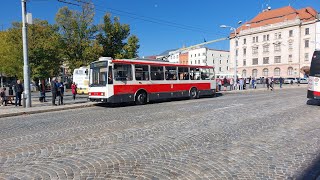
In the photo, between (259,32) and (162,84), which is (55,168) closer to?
(162,84)

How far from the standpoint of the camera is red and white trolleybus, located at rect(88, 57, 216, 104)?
16.3 metres

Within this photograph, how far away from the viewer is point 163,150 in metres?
6.38

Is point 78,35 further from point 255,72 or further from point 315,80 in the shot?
point 255,72

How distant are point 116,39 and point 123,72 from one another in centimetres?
2219

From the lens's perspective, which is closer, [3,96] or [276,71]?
[3,96]

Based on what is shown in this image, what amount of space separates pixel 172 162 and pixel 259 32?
302ft

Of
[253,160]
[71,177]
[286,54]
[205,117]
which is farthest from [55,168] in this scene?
[286,54]

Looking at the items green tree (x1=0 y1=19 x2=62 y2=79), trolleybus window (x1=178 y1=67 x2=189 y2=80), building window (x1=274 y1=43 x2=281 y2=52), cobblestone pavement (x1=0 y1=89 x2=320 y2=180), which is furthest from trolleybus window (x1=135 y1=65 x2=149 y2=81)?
building window (x1=274 y1=43 x2=281 y2=52)

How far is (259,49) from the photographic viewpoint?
298 feet

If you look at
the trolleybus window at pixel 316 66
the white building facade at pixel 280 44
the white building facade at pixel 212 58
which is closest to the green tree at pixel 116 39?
the trolleybus window at pixel 316 66

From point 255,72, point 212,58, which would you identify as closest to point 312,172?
point 255,72

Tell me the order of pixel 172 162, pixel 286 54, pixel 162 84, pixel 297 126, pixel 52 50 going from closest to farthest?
pixel 172 162 < pixel 297 126 < pixel 162 84 < pixel 52 50 < pixel 286 54

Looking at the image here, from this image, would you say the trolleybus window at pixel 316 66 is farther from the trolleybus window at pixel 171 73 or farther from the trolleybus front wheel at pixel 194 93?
the trolleybus window at pixel 171 73

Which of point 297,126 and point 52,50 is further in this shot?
point 52,50
